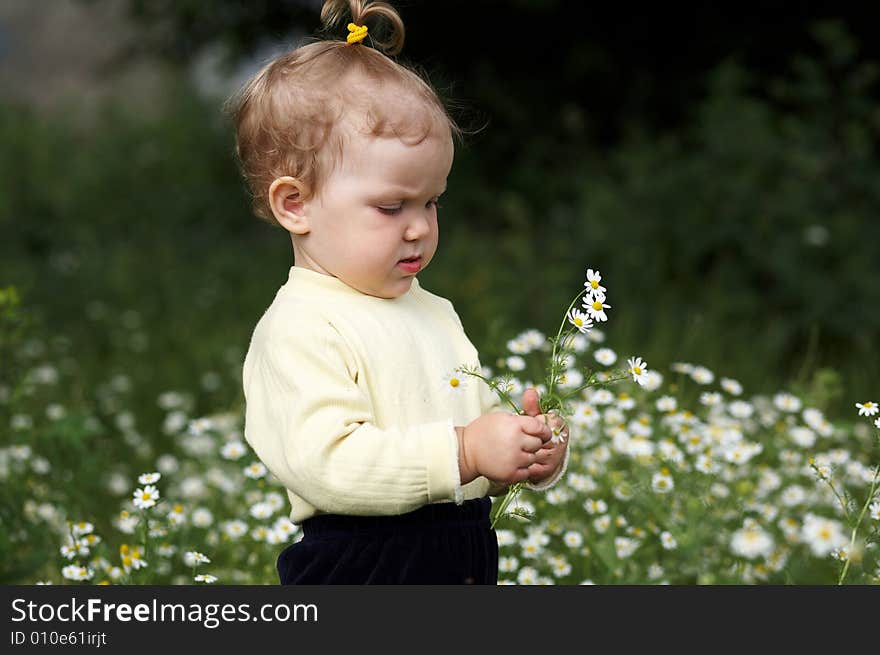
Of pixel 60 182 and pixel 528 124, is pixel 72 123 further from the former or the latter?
pixel 528 124

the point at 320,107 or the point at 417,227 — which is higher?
the point at 320,107

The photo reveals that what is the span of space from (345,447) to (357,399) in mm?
82

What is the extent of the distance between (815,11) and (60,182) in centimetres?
489

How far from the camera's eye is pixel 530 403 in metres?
1.82

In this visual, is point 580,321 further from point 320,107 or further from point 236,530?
point 236,530

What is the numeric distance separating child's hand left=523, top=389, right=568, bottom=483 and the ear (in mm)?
476

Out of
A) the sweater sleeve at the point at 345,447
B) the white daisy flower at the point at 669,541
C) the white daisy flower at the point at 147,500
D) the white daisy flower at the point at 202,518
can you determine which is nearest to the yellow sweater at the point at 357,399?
the sweater sleeve at the point at 345,447

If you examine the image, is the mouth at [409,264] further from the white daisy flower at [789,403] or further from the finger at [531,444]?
the white daisy flower at [789,403]

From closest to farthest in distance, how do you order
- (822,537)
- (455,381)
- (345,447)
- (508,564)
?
(345,447)
(455,381)
(822,537)
(508,564)

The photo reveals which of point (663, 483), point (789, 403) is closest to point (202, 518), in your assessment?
point (663, 483)

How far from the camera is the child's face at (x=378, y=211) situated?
6.14 feet

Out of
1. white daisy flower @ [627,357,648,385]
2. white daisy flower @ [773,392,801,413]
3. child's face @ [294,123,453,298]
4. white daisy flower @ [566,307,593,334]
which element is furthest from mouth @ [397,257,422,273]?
white daisy flower @ [773,392,801,413]

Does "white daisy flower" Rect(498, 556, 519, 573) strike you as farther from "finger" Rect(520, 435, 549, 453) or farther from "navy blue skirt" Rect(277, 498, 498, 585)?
"finger" Rect(520, 435, 549, 453)

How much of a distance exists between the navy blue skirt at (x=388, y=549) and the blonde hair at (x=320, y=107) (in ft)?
1.85
